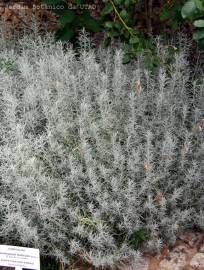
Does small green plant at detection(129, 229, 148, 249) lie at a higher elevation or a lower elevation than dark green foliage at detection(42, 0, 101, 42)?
A: lower

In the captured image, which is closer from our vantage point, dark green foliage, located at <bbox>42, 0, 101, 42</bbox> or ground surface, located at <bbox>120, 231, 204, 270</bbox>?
ground surface, located at <bbox>120, 231, 204, 270</bbox>

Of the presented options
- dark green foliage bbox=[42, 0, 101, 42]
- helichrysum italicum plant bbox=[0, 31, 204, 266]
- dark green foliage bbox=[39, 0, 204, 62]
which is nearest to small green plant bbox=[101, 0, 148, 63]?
dark green foliage bbox=[39, 0, 204, 62]

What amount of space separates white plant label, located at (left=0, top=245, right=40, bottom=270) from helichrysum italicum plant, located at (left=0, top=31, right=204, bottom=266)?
0.10 metres

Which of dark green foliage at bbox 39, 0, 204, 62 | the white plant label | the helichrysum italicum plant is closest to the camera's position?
the white plant label

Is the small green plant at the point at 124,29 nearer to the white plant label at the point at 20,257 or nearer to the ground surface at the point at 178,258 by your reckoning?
the ground surface at the point at 178,258

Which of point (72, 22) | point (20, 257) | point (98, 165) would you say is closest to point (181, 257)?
point (98, 165)

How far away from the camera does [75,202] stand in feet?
8.54

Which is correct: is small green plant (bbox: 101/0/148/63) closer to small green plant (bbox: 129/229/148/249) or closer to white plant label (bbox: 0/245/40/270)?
small green plant (bbox: 129/229/148/249)

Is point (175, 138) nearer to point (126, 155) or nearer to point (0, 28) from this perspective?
point (126, 155)

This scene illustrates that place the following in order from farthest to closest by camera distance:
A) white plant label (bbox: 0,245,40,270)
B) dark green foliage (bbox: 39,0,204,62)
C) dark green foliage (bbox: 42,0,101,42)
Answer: dark green foliage (bbox: 42,0,101,42)
dark green foliage (bbox: 39,0,204,62)
white plant label (bbox: 0,245,40,270)

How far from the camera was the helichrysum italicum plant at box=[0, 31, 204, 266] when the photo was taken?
100 inches

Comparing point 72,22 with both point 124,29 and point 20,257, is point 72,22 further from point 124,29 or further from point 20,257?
point 20,257

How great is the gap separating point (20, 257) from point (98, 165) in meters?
0.63

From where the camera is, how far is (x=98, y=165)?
8.76 feet
